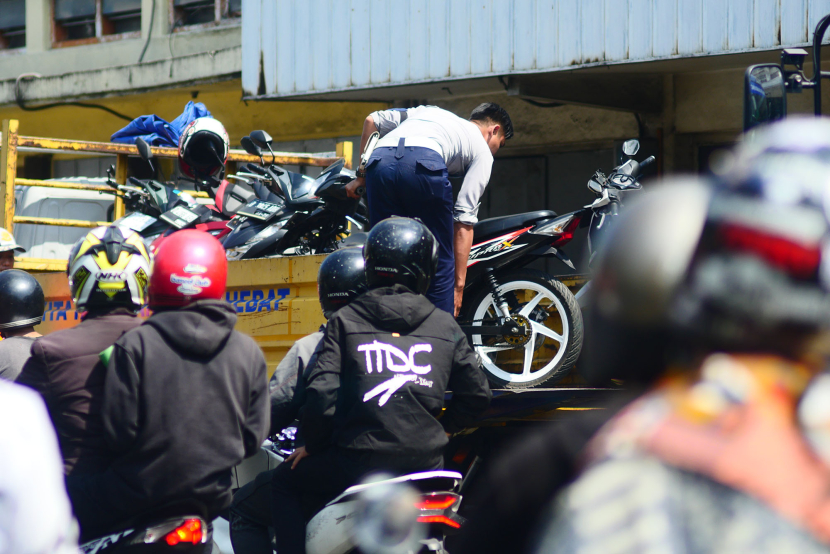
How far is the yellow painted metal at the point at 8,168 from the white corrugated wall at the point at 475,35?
3.72 meters

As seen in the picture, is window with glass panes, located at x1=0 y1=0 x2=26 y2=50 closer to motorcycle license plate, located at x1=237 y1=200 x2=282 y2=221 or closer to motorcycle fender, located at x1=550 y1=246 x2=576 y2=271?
motorcycle license plate, located at x1=237 y1=200 x2=282 y2=221

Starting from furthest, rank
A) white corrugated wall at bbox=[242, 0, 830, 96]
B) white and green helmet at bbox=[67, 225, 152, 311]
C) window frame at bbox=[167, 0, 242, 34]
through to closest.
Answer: window frame at bbox=[167, 0, 242, 34], white corrugated wall at bbox=[242, 0, 830, 96], white and green helmet at bbox=[67, 225, 152, 311]

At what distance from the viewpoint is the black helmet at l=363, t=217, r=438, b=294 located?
12.8 ft

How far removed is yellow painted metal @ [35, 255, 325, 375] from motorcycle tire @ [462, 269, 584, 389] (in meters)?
0.88

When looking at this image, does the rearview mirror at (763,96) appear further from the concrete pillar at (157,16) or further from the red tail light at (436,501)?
the concrete pillar at (157,16)


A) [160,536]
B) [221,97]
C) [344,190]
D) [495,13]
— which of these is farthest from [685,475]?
[221,97]

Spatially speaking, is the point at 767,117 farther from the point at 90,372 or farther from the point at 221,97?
the point at 221,97

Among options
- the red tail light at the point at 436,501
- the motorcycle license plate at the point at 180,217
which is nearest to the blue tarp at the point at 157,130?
the motorcycle license plate at the point at 180,217

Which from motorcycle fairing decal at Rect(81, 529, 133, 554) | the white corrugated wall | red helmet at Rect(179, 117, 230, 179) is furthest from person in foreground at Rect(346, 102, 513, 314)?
the white corrugated wall

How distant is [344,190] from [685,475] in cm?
541

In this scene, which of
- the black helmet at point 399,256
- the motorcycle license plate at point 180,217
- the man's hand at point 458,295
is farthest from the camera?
the motorcycle license plate at point 180,217

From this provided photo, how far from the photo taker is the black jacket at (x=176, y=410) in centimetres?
307

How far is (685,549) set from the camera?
0.95 m

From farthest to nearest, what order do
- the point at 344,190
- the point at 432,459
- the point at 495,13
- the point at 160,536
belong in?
the point at 495,13 < the point at 344,190 < the point at 432,459 < the point at 160,536
